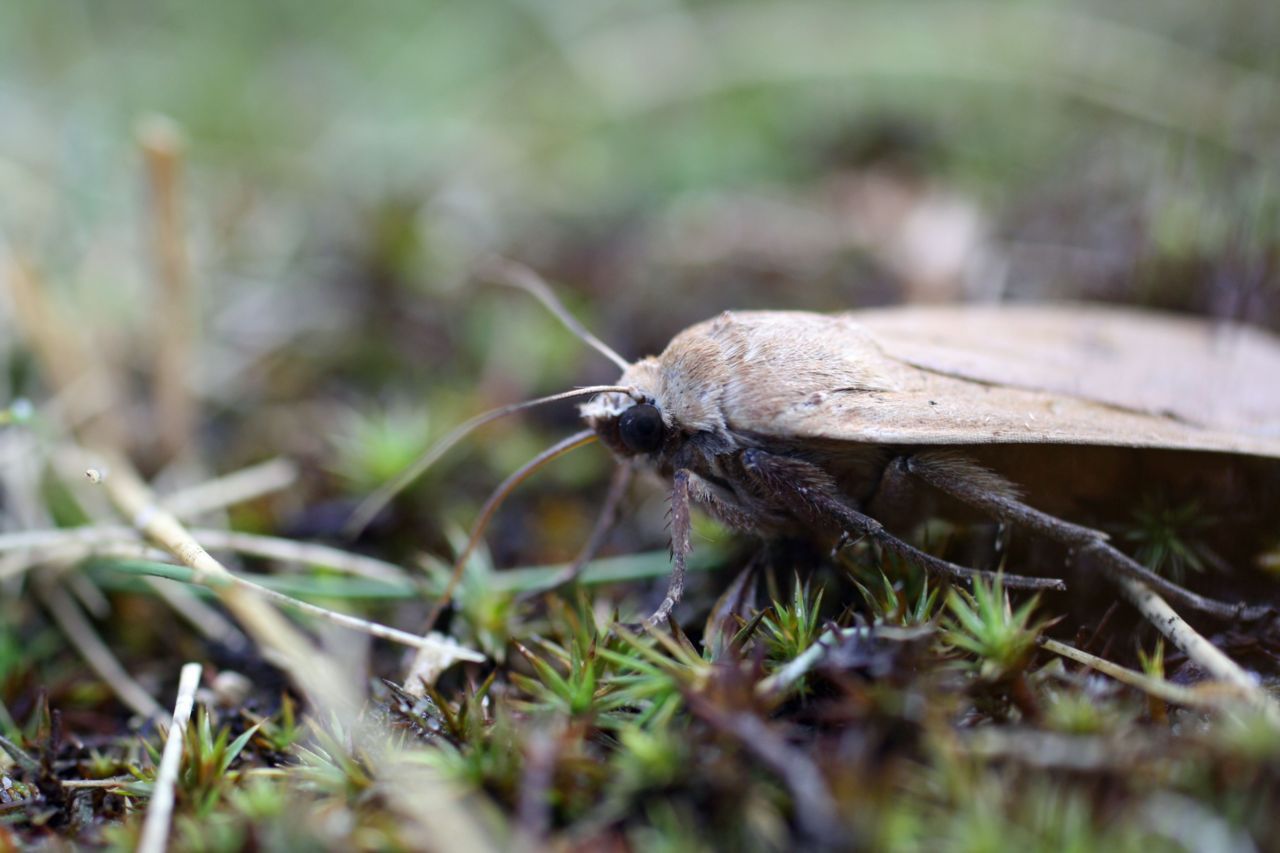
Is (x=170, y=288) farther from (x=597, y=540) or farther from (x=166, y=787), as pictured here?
(x=166, y=787)

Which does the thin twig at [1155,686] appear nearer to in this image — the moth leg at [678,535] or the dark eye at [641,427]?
the moth leg at [678,535]

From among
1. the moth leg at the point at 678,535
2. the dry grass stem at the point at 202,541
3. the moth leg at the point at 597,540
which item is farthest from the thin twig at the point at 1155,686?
the dry grass stem at the point at 202,541

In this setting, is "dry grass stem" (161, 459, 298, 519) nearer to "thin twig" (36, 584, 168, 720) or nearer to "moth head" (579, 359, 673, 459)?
"thin twig" (36, 584, 168, 720)

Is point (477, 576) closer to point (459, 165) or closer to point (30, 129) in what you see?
point (459, 165)

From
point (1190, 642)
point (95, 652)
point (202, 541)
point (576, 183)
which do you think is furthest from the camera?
point (576, 183)

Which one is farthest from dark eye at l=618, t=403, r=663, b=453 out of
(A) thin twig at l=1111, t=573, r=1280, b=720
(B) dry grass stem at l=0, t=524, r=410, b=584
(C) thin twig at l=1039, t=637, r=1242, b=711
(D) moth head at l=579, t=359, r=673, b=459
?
(A) thin twig at l=1111, t=573, r=1280, b=720

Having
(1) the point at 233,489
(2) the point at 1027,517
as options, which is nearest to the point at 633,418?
(2) the point at 1027,517

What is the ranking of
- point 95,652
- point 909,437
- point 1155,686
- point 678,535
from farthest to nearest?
1. point 95,652
2. point 678,535
3. point 909,437
4. point 1155,686
